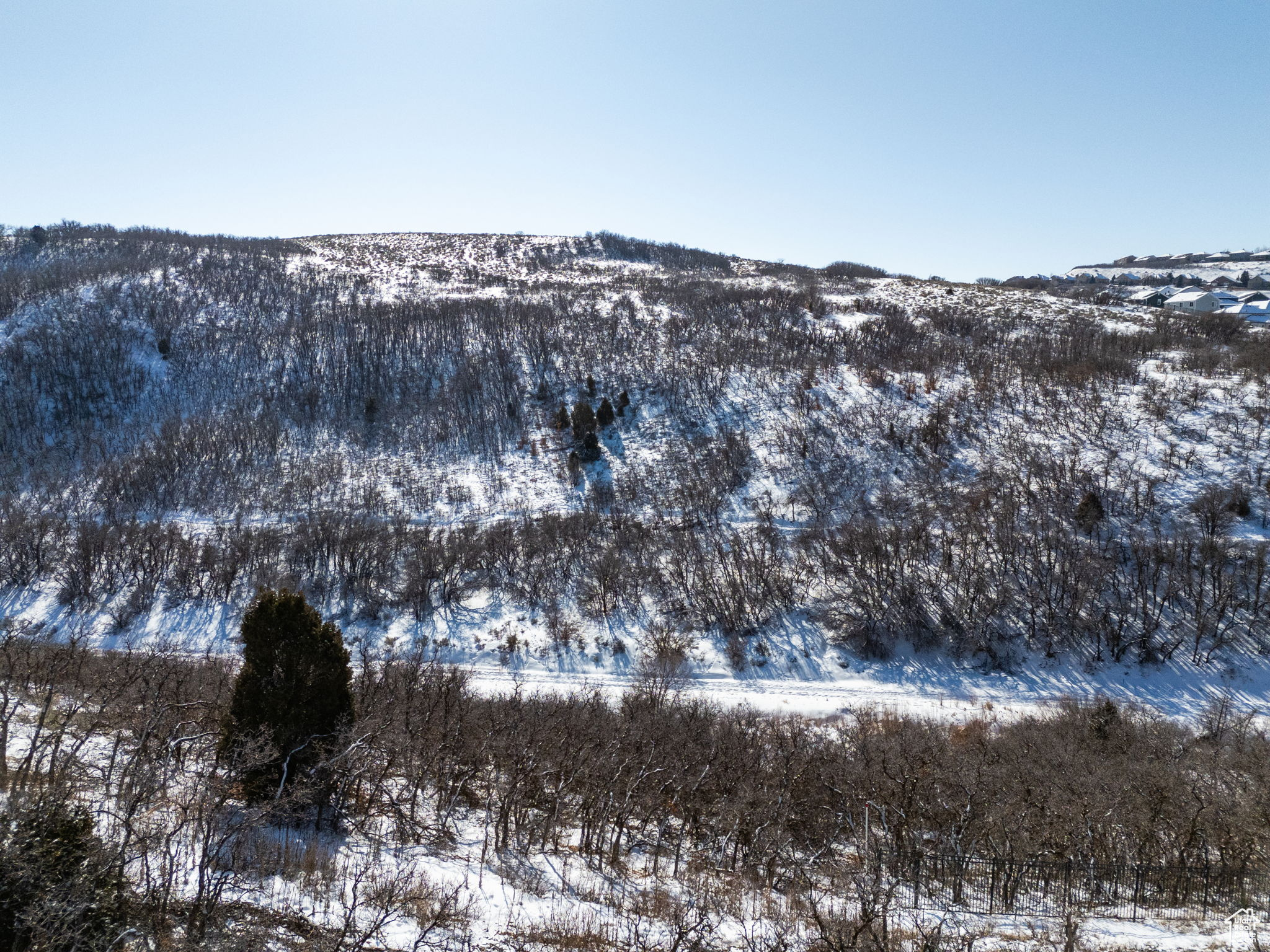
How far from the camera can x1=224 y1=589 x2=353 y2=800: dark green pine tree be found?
Result: 1478cm

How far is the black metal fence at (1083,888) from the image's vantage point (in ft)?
50.0

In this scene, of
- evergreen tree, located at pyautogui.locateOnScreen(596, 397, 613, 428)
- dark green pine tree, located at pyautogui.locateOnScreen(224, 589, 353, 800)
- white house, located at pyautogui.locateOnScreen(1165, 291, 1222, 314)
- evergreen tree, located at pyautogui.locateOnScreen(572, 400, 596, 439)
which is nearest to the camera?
dark green pine tree, located at pyautogui.locateOnScreen(224, 589, 353, 800)

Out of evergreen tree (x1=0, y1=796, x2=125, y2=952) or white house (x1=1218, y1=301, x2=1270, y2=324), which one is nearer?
evergreen tree (x1=0, y1=796, x2=125, y2=952)

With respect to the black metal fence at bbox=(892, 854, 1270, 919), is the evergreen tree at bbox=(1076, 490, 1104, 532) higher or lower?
higher

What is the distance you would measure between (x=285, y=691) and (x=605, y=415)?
122ft

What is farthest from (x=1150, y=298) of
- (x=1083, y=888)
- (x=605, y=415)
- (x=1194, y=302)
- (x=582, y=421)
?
(x=1083, y=888)

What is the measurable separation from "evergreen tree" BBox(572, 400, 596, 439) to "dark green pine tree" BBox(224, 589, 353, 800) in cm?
3340

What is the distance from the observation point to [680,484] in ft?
144

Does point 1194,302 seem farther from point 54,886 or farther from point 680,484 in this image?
point 54,886

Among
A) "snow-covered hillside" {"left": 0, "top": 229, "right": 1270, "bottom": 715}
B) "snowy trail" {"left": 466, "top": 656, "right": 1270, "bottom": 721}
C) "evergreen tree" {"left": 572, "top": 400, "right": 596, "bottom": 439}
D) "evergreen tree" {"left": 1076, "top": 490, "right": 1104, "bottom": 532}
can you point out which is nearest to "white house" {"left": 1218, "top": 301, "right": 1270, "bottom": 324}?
"snow-covered hillside" {"left": 0, "top": 229, "right": 1270, "bottom": 715}

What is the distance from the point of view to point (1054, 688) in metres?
28.7

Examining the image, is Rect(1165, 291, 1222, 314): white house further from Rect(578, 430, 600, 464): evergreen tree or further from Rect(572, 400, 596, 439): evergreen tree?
Rect(578, 430, 600, 464): evergreen tree

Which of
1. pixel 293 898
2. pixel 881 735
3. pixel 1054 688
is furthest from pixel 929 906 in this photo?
pixel 1054 688

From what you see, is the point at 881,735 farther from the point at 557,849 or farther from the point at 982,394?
the point at 982,394
